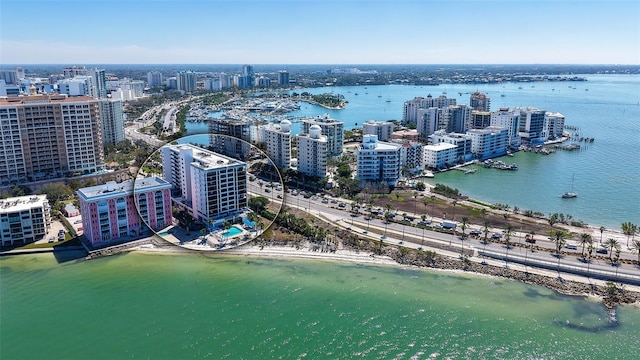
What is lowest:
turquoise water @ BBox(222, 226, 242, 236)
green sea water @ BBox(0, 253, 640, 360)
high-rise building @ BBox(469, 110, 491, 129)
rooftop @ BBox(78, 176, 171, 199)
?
green sea water @ BBox(0, 253, 640, 360)

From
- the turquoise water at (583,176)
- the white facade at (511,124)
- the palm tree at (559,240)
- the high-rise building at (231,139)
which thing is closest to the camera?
the palm tree at (559,240)

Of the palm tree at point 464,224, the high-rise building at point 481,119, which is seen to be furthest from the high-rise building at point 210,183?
the high-rise building at point 481,119

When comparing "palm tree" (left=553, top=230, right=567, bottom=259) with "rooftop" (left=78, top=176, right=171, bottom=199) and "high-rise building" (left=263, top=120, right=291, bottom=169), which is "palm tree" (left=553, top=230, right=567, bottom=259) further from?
"high-rise building" (left=263, top=120, right=291, bottom=169)

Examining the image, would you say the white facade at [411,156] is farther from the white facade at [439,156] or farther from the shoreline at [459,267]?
the shoreline at [459,267]

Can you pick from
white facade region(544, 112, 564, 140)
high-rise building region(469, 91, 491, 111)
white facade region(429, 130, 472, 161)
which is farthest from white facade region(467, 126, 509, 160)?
high-rise building region(469, 91, 491, 111)

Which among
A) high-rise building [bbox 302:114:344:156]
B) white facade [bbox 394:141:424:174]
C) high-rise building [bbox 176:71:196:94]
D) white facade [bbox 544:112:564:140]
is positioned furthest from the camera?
high-rise building [bbox 176:71:196:94]

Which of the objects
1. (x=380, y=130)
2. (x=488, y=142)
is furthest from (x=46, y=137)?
(x=488, y=142)

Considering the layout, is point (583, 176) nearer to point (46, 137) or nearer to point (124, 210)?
point (124, 210)
